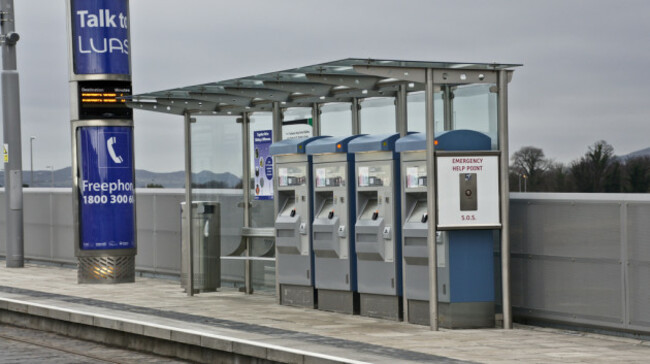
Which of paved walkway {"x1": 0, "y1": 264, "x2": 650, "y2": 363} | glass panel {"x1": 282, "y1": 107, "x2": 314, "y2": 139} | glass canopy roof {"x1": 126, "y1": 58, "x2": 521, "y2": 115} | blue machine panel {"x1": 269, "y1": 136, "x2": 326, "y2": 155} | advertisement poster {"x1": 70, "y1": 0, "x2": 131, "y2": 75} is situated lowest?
paved walkway {"x1": 0, "y1": 264, "x2": 650, "y2": 363}

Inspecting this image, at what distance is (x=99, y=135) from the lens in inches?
782

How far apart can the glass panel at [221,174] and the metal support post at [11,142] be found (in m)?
7.37

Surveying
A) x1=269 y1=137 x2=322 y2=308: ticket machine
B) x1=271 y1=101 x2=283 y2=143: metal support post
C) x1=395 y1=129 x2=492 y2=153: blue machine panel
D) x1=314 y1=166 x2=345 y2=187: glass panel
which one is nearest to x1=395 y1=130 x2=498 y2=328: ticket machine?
x1=395 y1=129 x2=492 y2=153: blue machine panel

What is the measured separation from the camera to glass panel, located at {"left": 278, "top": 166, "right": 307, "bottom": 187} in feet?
49.8

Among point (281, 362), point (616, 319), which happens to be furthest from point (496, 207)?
point (281, 362)

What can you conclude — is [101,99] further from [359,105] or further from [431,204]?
[431,204]

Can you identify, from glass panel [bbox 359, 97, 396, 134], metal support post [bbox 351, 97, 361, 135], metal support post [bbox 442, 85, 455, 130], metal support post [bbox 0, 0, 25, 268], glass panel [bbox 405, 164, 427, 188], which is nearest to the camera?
glass panel [bbox 405, 164, 427, 188]

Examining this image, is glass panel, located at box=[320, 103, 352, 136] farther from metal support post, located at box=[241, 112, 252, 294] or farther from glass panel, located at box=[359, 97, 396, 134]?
metal support post, located at box=[241, 112, 252, 294]

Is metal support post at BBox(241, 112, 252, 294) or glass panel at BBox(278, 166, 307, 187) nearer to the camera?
glass panel at BBox(278, 166, 307, 187)

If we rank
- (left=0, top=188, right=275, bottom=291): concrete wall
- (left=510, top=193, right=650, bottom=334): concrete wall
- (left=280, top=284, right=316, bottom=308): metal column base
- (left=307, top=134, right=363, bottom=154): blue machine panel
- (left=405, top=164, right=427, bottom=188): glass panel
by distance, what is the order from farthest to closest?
(left=0, top=188, right=275, bottom=291): concrete wall, (left=280, top=284, right=316, bottom=308): metal column base, (left=307, top=134, right=363, bottom=154): blue machine panel, (left=405, top=164, right=427, bottom=188): glass panel, (left=510, top=193, right=650, bottom=334): concrete wall

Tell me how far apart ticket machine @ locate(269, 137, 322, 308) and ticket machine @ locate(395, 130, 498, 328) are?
2261 mm

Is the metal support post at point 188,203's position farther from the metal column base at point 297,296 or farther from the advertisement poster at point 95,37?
the advertisement poster at point 95,37

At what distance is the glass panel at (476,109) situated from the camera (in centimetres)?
1321

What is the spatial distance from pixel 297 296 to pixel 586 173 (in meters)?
28.2
